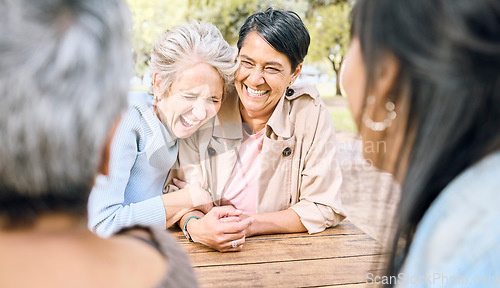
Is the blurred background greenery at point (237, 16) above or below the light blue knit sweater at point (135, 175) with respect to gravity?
above

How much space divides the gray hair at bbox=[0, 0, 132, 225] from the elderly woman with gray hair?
1.19 meters

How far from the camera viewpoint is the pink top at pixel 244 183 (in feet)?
7.68

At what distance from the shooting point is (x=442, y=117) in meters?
0.78

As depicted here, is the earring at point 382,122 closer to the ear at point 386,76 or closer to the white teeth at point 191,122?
the ear at point 386,76

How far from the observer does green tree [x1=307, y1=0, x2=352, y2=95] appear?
8680mm

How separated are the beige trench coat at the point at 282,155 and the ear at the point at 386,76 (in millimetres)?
1294

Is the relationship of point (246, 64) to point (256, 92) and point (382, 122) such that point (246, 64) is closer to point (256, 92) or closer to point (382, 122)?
point (256, 92)

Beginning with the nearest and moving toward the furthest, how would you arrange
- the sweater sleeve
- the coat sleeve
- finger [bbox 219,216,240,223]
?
the sweater sleeve → finger [bbox 219,216,240,223] → the coat sleeve

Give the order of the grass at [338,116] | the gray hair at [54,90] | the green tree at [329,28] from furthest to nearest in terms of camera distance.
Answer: the grass at [338,116] → the green tree at [329,28] → the gray hair at [54,90]

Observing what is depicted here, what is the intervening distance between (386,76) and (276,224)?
4.03ft

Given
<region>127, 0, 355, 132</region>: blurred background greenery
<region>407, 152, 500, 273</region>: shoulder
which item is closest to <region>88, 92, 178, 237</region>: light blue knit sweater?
<region>407, 152, 500, 273</region>: shoulder

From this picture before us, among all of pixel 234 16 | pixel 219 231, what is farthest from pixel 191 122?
pixel 234 16

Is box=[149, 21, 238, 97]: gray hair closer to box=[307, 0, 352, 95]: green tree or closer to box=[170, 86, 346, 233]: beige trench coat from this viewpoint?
box=[170, 86, 346, 233]: beige trench coat

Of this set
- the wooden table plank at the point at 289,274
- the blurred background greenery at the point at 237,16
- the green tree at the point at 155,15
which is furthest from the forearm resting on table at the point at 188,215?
the green tree at the point at 155,15
